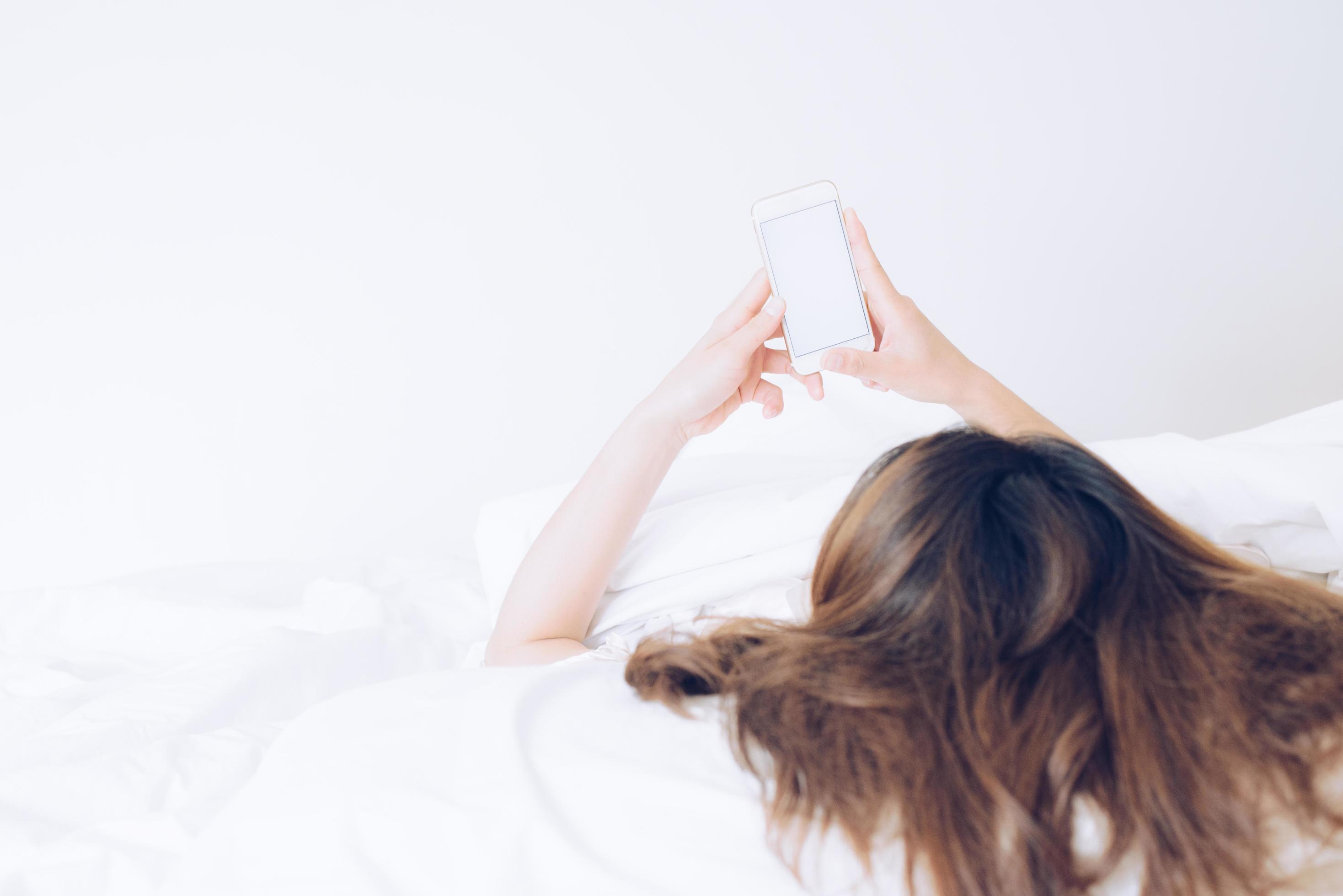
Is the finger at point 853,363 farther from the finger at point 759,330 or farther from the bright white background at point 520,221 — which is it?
the bright white background at point 520,221

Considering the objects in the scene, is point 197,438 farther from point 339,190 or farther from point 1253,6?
point 1253,6

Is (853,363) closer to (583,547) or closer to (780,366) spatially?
(780,366)

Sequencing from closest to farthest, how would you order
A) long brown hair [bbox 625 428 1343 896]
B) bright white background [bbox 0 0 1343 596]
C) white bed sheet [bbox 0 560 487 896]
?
1. long brown hair [bbox 625 428 1343 896]
2. white bed sheet [bbox 0 560 487 896]
3. bright white background [bbox 0 0 1343 596]

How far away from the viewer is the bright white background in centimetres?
145

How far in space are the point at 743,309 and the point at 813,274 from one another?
78 millimetres

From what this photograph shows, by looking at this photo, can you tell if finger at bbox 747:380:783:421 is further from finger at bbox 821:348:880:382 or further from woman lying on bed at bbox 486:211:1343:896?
woman lying on bed at bbox 486:211:1343:896

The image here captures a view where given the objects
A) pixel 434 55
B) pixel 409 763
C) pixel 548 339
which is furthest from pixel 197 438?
pixel 409 763

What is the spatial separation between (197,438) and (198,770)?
956 mm

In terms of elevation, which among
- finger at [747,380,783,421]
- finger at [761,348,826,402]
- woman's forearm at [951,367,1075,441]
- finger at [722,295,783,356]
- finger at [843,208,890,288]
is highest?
finger at [843,208,890,288]

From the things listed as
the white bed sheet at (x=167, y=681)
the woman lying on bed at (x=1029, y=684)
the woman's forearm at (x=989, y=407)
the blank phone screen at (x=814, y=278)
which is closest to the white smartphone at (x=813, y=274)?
the blank phone screen at (x=814, y=278)

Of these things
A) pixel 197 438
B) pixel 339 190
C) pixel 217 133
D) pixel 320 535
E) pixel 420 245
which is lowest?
pixel 320 535

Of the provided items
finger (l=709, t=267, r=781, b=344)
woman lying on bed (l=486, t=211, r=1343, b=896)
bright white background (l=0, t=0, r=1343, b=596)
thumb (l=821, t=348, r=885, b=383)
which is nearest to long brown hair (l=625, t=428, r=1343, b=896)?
woman lying on bed (l=486, t=211, r=1343, b=896)

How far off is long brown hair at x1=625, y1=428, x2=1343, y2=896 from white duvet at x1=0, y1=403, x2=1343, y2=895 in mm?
46

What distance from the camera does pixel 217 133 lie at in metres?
1.45
